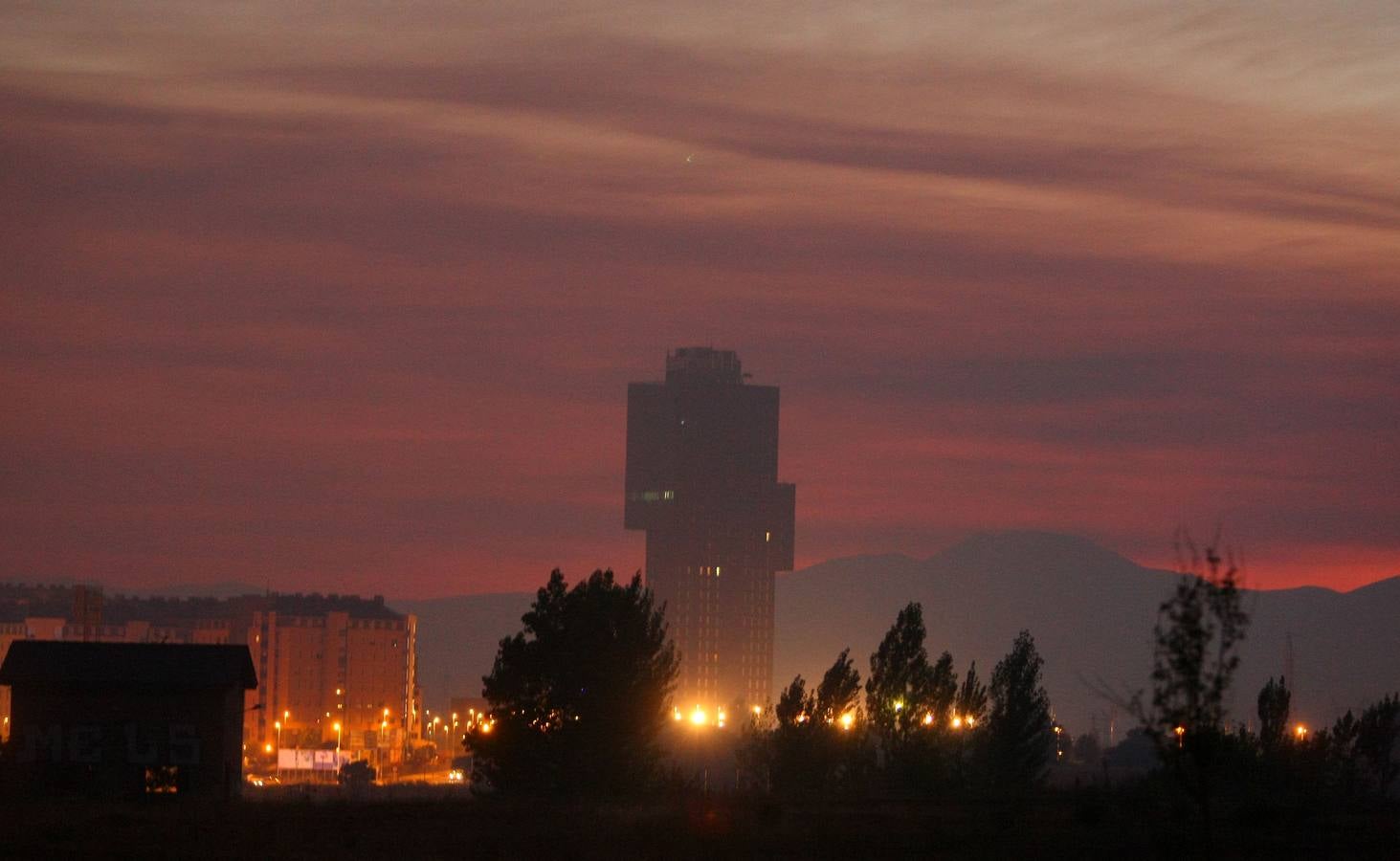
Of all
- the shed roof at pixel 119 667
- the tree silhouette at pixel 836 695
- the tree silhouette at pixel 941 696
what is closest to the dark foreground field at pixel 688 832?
the shed roof at pixel 119 667

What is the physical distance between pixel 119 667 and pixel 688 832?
37.0m

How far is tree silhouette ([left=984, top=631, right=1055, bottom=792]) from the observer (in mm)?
94188

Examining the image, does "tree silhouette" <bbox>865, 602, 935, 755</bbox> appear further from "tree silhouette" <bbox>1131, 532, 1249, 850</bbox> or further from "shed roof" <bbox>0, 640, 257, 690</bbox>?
"tree silhouette" <bbox>1131, 532, 1249, 850</bbox>

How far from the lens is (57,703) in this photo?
7562 centimetres

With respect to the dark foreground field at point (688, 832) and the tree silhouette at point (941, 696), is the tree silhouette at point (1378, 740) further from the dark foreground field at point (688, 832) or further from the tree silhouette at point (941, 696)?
the dark foreground field at point (688, 832)

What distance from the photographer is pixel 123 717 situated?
249 ft

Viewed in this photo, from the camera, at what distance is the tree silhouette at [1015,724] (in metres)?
94.2

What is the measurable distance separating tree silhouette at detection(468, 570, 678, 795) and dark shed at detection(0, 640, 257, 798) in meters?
10.9

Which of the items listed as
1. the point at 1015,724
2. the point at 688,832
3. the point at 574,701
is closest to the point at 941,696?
the point at 1015,724

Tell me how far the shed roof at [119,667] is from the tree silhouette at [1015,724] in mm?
35823

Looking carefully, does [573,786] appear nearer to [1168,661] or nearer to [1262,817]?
[1262,817]

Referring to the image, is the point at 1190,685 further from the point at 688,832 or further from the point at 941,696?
the point at 941,696

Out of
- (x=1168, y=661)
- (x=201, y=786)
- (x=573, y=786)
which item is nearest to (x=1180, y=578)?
(x=1168, y=661)

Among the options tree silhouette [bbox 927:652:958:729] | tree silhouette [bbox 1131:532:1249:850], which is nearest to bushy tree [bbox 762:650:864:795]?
tree silhouette [bbox 927:652:958:729]
